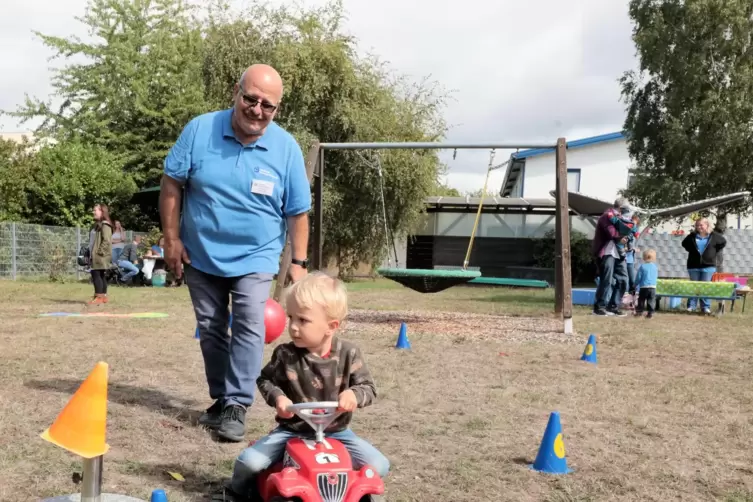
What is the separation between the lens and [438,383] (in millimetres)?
6461

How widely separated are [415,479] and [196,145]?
217cm

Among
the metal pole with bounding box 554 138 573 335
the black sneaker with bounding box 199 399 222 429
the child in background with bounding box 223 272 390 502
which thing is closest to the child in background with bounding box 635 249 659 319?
the metal pole with bounding box 554 138 573 335

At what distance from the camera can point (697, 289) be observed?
1437cm

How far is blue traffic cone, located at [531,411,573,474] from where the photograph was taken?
156 inches

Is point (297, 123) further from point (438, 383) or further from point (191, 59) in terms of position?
point (438, 383)

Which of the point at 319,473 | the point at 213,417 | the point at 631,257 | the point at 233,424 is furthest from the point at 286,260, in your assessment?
the point at 319,473

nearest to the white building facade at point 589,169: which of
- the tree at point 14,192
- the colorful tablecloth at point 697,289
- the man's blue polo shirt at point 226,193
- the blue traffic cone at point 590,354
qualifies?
the tree at point 14,192

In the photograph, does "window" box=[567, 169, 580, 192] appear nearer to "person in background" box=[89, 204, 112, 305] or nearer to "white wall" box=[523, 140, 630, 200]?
"white wall" box=[523, 140, 630, 200]

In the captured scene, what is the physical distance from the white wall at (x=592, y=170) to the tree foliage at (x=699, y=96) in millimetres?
8318

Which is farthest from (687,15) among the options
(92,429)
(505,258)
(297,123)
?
(92,429)

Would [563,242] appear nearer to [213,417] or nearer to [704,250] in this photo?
[704,250]

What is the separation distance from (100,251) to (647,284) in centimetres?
942

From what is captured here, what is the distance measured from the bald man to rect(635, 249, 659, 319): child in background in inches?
411

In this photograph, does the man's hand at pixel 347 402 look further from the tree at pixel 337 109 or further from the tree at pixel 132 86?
the tree at pixel 132 86
